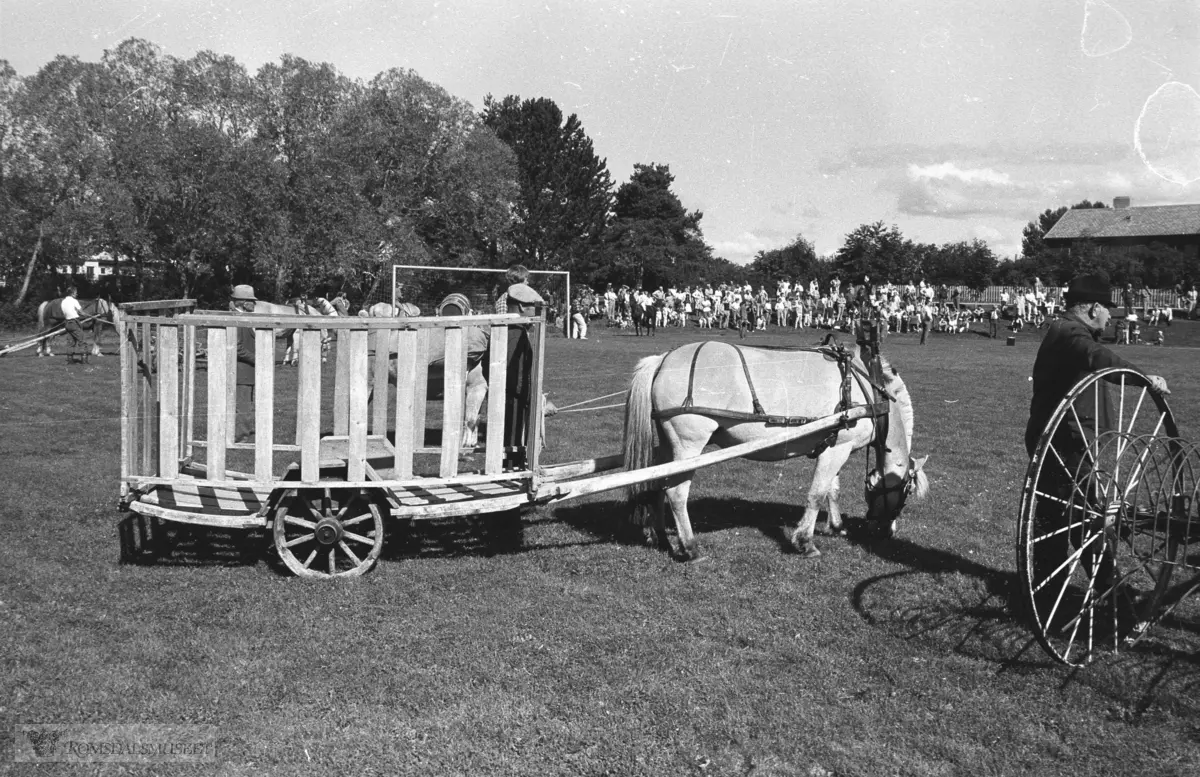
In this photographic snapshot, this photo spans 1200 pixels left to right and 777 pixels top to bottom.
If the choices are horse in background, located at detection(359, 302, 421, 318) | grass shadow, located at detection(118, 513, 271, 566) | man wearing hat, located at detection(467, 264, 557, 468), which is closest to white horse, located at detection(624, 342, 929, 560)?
man wearing hat, located at detection(467, 264, 557, 468)

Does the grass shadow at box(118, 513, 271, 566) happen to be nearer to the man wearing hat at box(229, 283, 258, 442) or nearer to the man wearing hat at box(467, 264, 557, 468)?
the man wearing hat at box(467, 264, 557, 468)

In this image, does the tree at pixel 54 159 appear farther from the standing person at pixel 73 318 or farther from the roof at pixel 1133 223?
the roof at pixel 1133 223

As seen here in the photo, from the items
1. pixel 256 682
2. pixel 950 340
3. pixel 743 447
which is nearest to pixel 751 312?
pixel 950 340

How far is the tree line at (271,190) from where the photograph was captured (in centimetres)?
4147

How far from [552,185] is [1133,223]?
47.4 m

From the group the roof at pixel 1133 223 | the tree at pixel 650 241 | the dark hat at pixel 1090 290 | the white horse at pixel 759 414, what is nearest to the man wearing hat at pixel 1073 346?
the dark hat at pixel 1090 290

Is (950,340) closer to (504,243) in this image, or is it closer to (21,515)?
(504,243)

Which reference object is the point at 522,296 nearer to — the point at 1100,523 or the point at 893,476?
the point at 893,476

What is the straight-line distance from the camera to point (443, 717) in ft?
15.9

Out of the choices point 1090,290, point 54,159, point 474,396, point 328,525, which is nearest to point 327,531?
point 328,525

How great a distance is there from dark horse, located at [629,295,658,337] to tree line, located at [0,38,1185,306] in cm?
1192

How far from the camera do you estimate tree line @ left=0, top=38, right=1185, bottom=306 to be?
41.5 metres

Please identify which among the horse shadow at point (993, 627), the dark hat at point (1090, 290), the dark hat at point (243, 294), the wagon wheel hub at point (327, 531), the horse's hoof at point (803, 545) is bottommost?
the horse shadow at point (993, 627)

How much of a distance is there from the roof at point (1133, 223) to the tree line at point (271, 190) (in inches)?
852
